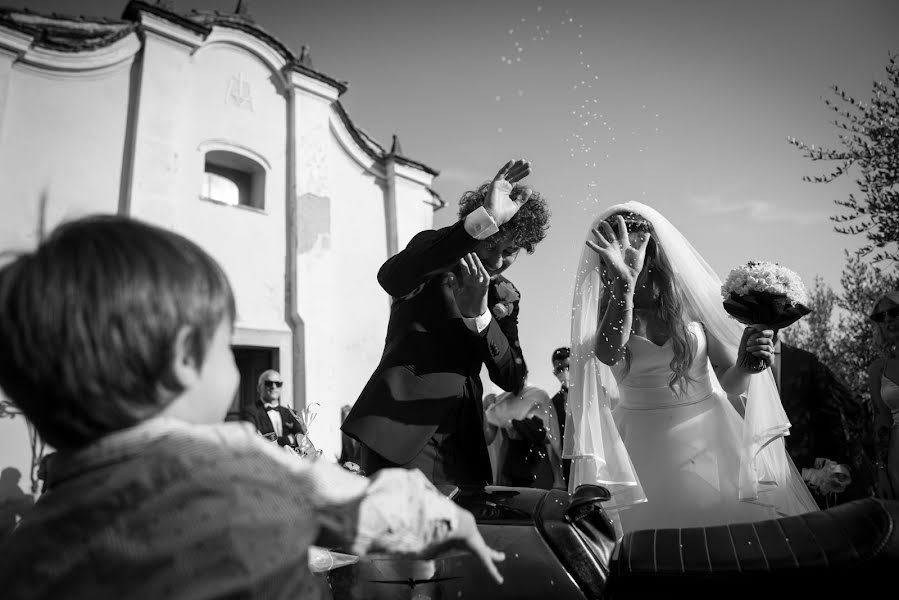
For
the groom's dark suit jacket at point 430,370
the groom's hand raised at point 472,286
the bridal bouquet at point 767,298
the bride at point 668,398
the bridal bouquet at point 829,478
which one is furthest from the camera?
the bridal bouquet at point 829,478

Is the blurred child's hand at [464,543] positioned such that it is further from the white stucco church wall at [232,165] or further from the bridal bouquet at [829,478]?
the white stucco church wall at [232,165]

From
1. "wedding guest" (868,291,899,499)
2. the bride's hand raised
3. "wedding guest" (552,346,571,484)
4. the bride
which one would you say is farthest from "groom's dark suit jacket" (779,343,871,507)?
"wedding guest" (552,346,571,484)

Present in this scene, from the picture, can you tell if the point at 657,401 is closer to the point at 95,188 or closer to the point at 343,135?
the point at 95,188

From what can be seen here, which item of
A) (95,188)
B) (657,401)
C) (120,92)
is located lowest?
(657,401)

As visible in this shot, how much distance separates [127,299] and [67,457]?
0.28 m

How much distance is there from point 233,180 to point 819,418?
34.2 feet

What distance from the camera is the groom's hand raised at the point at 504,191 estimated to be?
2400mm

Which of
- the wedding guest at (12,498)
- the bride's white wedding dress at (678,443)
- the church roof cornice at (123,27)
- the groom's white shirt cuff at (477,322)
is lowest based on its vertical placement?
the wedding guest at (12,498)

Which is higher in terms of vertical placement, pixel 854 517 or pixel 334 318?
pixel 334 318

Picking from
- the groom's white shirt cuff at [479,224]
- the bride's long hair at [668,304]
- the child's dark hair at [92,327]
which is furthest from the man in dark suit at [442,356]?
the child's dark hair at [92,327]

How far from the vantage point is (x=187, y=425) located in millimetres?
914

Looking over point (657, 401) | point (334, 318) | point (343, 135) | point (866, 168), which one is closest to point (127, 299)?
point (657, 401)

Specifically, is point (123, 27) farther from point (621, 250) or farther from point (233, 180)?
point (621, 250)

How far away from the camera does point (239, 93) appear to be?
10719 millimetres
